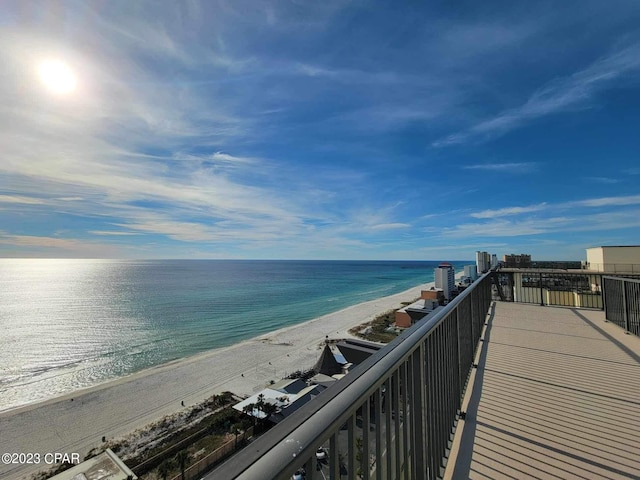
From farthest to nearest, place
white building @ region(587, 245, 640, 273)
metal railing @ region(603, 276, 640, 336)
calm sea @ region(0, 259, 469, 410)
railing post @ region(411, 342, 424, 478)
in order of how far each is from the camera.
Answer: calm sea @ region(0, 259, 469, 410) → white building @ region(587, 245, 640, 273) → metal railing @ region(603, 276, 640, 336) → railing post @ region(411, 342, 424, 478)

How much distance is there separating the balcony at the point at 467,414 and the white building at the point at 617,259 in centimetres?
1244

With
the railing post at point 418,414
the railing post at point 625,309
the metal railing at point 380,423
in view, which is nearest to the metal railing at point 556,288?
the railing post at point 625,309

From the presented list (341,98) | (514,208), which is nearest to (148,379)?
(341,98)

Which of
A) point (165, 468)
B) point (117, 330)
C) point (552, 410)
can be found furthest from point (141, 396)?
point (552, 410)

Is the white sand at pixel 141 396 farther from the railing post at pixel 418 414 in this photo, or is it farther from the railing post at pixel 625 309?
the railing post at pixel 418 414

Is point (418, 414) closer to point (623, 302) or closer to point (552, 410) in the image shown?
point (552, 410)

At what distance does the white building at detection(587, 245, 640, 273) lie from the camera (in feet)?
43.0

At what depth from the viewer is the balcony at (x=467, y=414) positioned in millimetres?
782

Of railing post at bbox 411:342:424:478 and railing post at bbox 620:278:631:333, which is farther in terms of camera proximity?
railing post at bbox 620:278:631:333

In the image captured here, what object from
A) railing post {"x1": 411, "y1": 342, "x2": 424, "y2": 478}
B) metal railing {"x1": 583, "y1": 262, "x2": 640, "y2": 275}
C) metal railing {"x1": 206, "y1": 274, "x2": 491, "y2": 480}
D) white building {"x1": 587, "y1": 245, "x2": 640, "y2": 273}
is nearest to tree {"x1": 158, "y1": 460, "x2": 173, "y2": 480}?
metal railing {"x1": 206, "y1": 274, "x2": 491, "y2": 480}

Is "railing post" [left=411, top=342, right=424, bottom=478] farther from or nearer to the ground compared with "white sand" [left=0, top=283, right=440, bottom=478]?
farther from the ground

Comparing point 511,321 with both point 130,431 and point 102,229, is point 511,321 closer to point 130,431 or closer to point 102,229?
point 130,431

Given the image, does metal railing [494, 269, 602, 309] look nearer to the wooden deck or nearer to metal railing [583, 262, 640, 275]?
the wooden deck

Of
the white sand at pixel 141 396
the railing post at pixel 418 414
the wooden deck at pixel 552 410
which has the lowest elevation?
the white sand at pixel 141 396
